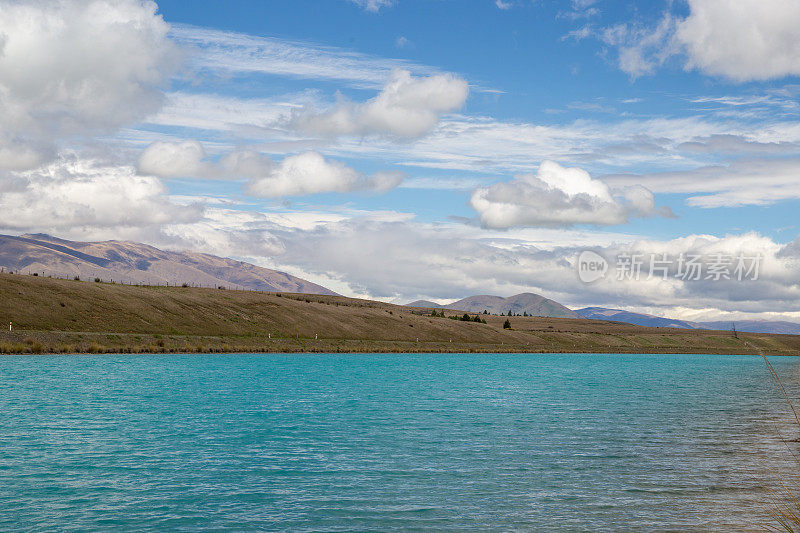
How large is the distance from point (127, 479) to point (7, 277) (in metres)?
Answer: 106

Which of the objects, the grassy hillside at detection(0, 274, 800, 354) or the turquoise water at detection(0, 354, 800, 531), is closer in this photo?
the turquoise water at detection(0, 354, 800, 531)

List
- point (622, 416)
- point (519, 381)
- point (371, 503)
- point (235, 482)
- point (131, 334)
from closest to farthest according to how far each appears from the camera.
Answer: point (371, 503) → point (235, 482) → point (622, 416) → point (519, 381) → point (131, 334)

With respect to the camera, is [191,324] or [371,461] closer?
[371,461]

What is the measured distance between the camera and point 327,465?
25.2 m

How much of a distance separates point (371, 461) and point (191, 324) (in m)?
104

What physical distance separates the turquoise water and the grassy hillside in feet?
146

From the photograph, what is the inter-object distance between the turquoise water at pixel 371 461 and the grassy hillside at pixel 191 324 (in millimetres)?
44426

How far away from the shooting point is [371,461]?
26.0 m

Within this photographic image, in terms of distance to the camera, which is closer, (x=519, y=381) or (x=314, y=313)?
(x=519, y=381)

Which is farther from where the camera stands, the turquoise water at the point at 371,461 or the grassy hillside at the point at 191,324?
the grassy hillside at the point at 191,324

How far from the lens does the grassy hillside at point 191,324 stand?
95.5 meters

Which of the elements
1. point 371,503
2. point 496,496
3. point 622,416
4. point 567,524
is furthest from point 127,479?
point 622,416

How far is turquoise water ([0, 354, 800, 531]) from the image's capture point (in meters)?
18.4

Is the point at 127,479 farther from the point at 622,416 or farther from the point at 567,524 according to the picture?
the point at 622,416
